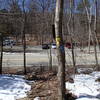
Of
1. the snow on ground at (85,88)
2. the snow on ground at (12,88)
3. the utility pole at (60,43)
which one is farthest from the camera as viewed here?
the snow on ground at (12,88)

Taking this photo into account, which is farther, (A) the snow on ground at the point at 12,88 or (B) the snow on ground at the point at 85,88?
(A) the snow on ground at the point at 12,88

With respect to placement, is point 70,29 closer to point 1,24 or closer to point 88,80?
point 88,80

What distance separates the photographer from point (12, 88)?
7.60m

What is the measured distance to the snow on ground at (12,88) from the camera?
691 centimetres

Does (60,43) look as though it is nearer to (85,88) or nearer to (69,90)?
(69,90)

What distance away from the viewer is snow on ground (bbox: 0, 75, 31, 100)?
691cm

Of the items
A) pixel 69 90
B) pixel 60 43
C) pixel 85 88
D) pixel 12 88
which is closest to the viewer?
pixel 60 43

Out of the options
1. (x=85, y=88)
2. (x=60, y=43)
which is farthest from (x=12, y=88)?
(x=60, y=43)

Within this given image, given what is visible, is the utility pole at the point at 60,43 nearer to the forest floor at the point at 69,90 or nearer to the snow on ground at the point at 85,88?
the forest floor at the point at 69,90

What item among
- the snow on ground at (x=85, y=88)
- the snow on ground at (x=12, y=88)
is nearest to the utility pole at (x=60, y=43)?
the snow on ground at (x=85, y=88)

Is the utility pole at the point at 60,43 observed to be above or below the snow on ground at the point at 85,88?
above

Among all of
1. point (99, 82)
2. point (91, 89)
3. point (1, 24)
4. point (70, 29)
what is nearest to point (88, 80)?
point (99, 82)

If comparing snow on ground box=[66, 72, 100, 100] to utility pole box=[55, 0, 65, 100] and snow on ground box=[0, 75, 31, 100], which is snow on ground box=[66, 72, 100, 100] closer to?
utility pole box=[55, 0, 65, 100]

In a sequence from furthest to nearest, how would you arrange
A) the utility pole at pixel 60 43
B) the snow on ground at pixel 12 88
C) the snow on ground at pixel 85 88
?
the snow on ground at pixel 12 88 → the snow on ground at pixel 85 88 → the utility pole at pixel 60 43
